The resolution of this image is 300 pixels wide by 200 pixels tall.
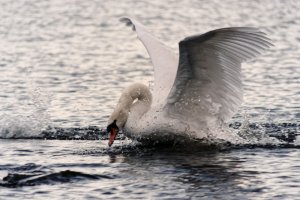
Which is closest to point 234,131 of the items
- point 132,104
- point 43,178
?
point 132,104

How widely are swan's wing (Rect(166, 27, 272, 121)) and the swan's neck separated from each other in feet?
1.22

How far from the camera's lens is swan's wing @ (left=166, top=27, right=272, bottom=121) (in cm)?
1211

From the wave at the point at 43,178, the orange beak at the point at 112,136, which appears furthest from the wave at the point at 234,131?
the wave at the point at 43,178

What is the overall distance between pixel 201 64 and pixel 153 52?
8.45 feet

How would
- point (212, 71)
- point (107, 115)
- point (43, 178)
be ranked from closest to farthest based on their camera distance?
point (43, 178) < point (212, 71) < point (107, 115)

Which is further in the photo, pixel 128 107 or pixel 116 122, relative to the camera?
pixel 128 107

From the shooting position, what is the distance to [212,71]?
42.1ft

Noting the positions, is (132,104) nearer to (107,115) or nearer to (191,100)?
(191,100)

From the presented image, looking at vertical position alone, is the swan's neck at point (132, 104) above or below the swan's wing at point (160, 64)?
below

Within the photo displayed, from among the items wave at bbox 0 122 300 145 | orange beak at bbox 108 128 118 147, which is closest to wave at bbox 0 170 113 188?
orange beak at bbox 108 128 118 147

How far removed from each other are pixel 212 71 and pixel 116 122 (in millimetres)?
1472

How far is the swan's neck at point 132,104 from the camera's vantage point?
13297mm

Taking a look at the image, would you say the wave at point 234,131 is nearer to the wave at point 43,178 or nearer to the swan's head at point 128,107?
the swan's head at point 128,107

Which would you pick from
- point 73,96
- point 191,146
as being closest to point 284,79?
point 73,96
